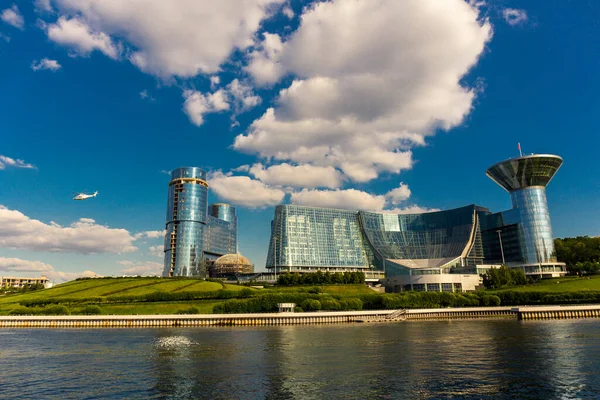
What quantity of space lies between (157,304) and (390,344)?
87.7 meters

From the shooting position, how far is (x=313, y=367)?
51125mm

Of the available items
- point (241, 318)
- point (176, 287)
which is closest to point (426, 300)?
point (241, 318)

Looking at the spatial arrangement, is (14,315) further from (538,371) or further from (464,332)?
(538,371)

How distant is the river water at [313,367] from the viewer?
40.5 metres

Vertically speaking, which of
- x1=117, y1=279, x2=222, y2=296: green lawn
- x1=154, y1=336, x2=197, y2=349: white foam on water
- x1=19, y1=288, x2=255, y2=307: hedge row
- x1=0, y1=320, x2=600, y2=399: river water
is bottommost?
x1=0, y1=320, x2=600, y2=399: river water

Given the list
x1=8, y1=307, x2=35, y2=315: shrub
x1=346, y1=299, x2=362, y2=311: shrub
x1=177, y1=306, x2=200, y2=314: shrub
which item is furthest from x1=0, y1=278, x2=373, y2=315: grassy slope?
x1=346, y1=299, x2=362, y2=311: shrub

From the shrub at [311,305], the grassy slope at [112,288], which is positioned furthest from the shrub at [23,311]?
the shrub at [311,305]

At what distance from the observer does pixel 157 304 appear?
13388 cm

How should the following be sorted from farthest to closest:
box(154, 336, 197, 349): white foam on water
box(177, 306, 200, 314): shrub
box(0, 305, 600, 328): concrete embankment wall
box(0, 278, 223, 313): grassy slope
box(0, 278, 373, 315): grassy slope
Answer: box(0, 278, 223, 313): grassy slope < box(0, 278, 373, 315): grassy slope < box(177, 306, 200, 314): shrub < box(0, 305, 600, 328): concrete embankment wall < box(154, 336, 197, 349): white foam on water

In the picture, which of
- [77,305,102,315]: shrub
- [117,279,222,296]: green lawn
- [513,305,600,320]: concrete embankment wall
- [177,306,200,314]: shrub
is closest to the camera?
[513,305,600,320]: concrete embankment wall

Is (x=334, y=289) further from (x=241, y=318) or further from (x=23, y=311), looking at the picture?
(x=23, y=311)

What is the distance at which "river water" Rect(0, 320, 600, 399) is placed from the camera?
40469mm

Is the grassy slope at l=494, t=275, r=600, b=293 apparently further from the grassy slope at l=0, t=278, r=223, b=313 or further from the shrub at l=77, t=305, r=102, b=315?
the shrub at l=77, t=305, r=102, b=315

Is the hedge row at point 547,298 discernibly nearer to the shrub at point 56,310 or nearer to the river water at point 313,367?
the river water at point 313,367
